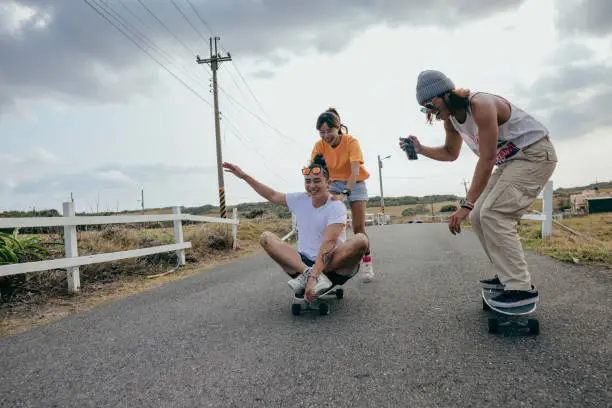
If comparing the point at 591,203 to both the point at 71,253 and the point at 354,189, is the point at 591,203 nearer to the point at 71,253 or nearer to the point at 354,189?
the point at 354,189

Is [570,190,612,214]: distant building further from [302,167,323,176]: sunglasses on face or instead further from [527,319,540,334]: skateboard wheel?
[527,319,540,334]: skateboard wheel

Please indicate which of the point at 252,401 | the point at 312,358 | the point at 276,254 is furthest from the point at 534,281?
the point at 252,401

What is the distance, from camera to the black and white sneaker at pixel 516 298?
2.77 meters

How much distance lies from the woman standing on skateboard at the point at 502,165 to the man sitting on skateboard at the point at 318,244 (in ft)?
3.60

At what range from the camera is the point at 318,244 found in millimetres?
3932

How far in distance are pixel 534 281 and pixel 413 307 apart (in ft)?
5.92

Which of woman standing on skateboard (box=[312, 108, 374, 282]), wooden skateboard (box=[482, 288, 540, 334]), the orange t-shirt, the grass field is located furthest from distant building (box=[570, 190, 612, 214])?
wooden skateboard (box=[482, 288, 540, 334])

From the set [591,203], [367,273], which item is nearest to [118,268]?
[367,273]

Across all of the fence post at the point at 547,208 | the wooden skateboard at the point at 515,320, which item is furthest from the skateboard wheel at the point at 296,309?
the fence post at the point at 547,208

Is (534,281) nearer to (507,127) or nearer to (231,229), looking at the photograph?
(507,127)

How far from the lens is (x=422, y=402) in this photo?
6.20 ft

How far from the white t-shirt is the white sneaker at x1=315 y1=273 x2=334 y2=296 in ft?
1.12

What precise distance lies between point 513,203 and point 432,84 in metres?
0.99

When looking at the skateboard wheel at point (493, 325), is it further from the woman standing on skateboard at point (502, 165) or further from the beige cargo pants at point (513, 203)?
the beige cargo pants at point (513, 203)
